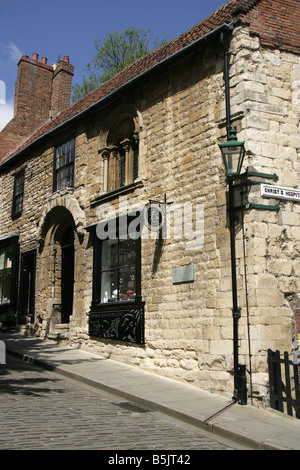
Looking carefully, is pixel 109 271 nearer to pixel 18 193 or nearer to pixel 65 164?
pixel 65 164

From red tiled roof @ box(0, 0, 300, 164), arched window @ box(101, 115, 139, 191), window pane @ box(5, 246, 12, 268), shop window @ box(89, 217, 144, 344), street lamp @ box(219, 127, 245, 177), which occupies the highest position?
red tiled roof @ box(0, 0, 300, 164)

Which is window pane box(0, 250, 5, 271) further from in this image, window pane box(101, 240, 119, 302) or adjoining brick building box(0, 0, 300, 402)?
window pane box(101, 240, 119, 302)

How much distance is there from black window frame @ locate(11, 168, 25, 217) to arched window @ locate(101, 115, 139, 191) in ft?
18.6

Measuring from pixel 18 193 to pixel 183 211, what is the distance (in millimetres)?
9604

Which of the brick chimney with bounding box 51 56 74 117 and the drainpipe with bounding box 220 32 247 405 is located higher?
the brick chimney with bounding box 51 56 74 117

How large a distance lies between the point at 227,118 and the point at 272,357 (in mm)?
4359

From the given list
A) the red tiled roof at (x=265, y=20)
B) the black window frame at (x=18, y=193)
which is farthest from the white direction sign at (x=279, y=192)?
the black window frame at (x=18, y=193)

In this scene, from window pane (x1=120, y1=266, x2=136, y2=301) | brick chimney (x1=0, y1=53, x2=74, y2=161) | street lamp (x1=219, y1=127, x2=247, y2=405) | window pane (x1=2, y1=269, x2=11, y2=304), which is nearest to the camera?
street lamp (x1=219, y1=127, x2=247, y2=405)

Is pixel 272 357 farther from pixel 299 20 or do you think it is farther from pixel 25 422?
pixel 299 20

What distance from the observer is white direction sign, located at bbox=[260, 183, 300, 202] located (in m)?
8.00

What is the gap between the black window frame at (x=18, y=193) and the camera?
16844 millimetres

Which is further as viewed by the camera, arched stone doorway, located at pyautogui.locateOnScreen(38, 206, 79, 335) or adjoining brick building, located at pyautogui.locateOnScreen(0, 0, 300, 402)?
arched stone doorway, located at pyautogui.locateOnScreen(38, 206, 79, 335)

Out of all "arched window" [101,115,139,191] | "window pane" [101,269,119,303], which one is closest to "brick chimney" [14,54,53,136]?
"arched window" [101,115,139,191]

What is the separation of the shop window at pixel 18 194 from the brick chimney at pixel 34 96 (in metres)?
3.62
